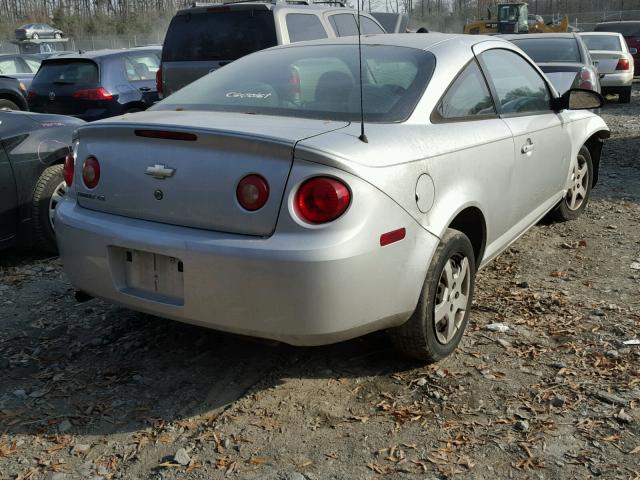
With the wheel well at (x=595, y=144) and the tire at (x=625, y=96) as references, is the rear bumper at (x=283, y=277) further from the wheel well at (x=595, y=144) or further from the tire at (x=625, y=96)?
the tire at (x=625, y=96)

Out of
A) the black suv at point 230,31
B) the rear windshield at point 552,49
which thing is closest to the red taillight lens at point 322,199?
the black suv at point 230,31

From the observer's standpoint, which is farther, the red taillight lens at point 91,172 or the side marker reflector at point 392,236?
the red taillight lens at point 91,172

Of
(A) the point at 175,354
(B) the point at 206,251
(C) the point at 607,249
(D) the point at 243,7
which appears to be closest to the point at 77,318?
(A) the point at 175,354

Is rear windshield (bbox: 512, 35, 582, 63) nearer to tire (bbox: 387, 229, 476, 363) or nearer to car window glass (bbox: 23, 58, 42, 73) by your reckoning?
tire (bbox: 387, 229, 476, 363)

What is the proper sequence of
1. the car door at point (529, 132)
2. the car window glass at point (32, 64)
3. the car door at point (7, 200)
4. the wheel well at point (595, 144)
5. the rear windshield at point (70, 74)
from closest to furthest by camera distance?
the car door at point (529, 132)
the car door at point (7, 200)
the wheel well at point (595, 144)
the rear windshield at point (70, 74)
the car window glass at point (32, 64)

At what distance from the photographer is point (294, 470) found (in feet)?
8.86

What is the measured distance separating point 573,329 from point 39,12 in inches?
2930

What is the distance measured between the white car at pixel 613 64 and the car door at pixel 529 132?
11.5 metres

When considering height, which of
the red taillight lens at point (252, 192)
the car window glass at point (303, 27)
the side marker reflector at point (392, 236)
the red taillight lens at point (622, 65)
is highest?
the car window glass at point (303, 27)

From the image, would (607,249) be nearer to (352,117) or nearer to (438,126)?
(438,126)

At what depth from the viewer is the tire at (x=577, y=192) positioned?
5.79 meters

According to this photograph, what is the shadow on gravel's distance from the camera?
10.2 feet

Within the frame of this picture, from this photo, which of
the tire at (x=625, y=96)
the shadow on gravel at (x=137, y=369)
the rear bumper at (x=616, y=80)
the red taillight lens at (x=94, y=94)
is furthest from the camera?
the tire at (x=625, y=96)

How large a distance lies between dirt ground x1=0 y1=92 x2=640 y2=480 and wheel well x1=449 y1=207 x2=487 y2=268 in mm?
462
